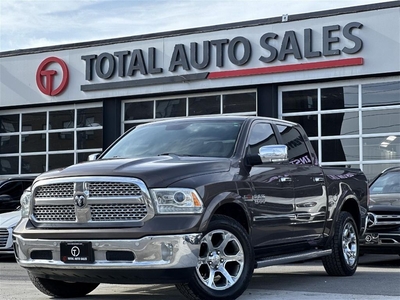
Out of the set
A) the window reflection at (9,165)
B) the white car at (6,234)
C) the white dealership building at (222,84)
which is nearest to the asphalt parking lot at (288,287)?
the white car at (6,234)

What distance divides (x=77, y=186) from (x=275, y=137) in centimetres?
286

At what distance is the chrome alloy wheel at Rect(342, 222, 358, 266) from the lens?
34.2 ft

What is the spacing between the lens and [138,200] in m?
7.33

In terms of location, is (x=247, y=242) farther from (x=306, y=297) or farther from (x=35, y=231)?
(x=35, y=231)

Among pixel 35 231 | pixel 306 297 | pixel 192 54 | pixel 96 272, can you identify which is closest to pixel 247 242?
pixel 306 297

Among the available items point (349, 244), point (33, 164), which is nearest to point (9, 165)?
point (33, 164)

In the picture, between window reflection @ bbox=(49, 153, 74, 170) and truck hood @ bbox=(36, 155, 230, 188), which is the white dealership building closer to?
window reflection @ bbox=(49, 153, 74, 170)

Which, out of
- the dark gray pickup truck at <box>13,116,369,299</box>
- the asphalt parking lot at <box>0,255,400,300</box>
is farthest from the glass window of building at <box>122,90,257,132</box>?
the dark gray pickup truck at <box>13,116,369,299</box>

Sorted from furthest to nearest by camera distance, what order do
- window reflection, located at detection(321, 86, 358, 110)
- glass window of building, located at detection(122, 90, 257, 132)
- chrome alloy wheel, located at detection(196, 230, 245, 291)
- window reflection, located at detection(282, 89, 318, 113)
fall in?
glass window of building, located at detection(122, 90, 257, 132)
window reflection, located at detection(282, 89, 318, 113)
window reflection, located at detection(321, 86, 358, 110)
chrome alloy wheel, located at detection(196, 230, 245, 291)

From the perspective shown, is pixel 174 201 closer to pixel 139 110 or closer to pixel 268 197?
pixel 268 197

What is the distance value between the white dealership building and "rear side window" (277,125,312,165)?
1132cm

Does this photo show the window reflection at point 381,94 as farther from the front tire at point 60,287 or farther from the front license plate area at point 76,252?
the front license plate area at point 76,252

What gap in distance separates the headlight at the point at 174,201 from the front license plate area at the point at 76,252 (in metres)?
0.74

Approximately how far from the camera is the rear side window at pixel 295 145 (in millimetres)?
9812
